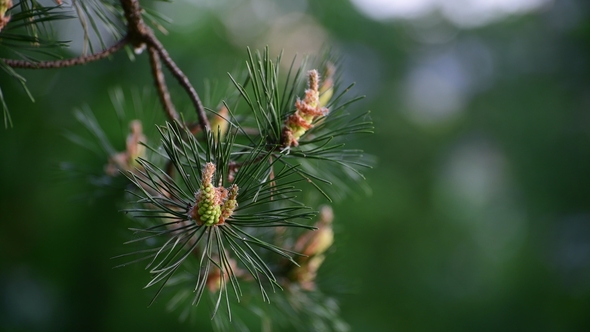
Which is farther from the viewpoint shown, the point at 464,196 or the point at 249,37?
the point at 464,196

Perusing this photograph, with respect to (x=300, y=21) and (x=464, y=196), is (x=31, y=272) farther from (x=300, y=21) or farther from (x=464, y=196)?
(x=464, y=196)

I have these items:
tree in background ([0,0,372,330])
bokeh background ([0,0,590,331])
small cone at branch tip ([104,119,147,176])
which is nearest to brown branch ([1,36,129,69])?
tree in background ([0,0,372,330])

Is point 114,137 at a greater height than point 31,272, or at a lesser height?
greater

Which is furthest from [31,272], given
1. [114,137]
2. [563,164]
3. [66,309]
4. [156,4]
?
[563,164]

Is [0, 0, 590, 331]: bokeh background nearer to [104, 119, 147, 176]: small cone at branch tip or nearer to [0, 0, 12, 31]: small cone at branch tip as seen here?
[104, 119, 147, 176]: small cone at branch tip

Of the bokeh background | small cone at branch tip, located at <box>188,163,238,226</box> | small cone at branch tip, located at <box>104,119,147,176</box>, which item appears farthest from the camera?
the bokeh background
